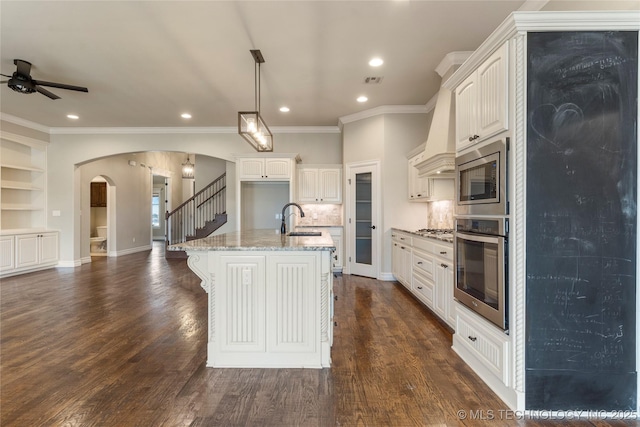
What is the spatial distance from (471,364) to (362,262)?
3.23 meters

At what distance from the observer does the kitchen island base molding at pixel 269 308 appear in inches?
88.4

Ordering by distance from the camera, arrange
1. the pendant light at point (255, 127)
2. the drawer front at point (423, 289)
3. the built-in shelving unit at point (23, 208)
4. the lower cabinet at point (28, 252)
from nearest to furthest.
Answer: the pendant light at point (255, 127) < the drawer front at point (423, 289) < the lower cabinet at point (28, 252) < the built-in shelving unit at point (23, 208)

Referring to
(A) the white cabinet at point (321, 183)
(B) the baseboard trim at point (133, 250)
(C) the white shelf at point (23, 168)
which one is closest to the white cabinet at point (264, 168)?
(A) the white cabinet at point (321, 183)

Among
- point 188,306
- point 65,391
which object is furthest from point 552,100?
point 188,306

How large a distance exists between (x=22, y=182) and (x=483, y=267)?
8.22 m

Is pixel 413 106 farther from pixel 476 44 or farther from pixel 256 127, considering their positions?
pixel 256 127

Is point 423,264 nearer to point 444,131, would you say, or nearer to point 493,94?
point 444,131

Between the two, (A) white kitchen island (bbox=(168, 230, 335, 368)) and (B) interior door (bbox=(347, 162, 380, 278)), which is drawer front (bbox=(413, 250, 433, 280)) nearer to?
(B) interior door (bbox=(347, 162, 380, 278))

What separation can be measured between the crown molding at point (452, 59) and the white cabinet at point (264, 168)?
3.09 meters

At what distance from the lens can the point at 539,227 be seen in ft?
5.74

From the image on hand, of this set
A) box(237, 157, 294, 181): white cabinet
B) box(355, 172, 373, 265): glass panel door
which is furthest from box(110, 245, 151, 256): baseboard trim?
box(355, 172, 373, 265): glass panel door

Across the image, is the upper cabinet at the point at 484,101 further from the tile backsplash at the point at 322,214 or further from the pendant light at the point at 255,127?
the tile backsplash at the point at 322,214

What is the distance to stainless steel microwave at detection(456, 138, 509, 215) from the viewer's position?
6.07 feet

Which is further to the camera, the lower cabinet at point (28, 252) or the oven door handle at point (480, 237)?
the lower cabinet at point (28, 252)
